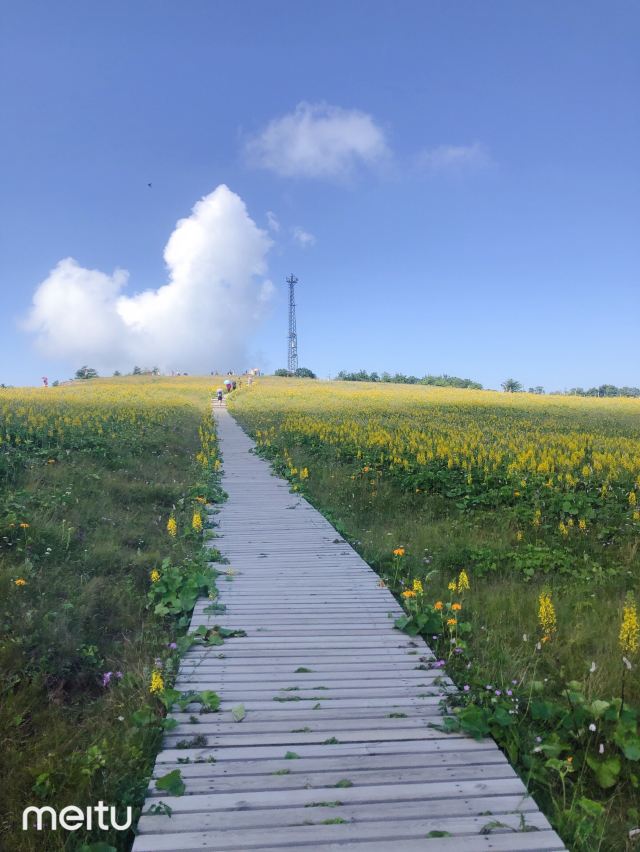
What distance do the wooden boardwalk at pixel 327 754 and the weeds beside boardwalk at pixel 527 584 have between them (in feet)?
0.96

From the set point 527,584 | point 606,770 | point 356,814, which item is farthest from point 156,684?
point 527,584

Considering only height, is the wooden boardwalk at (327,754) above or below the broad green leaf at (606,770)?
above

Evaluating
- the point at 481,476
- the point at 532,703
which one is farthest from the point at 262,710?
the point at 481,476

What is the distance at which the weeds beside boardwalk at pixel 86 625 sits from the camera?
313cm

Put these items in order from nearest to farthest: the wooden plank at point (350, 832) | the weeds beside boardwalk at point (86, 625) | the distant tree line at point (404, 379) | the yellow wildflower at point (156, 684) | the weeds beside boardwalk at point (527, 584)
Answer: the wooden plank at point (350, 832)
the weeds beside boardwalk at point (86, 625)
the weeds beside boardwalk at point (527, 584)
the yellow wildflower at point (156, 684)
the distant tree line at point (404, 379)

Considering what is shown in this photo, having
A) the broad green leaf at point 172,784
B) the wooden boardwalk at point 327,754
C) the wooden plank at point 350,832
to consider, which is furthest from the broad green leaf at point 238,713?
the wooden plank at point 350,832

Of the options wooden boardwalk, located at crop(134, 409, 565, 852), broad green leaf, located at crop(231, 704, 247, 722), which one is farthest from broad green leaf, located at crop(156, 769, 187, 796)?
broad green leaf, located at crop(231, 704, 247, 722)

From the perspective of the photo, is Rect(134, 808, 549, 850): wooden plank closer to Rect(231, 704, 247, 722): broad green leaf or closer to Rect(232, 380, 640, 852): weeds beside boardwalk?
Rect(232, 380, 640, 852): weeds beside boardwalk

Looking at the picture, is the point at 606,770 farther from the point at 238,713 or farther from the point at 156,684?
the point at 156,684

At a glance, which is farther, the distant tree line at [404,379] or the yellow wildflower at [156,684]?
the distant tree line at [404,379]

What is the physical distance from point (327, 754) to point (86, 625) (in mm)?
2980

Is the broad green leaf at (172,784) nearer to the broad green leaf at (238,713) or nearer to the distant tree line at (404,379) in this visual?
the broad green leaf at (238,713)

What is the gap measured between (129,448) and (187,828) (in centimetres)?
1198

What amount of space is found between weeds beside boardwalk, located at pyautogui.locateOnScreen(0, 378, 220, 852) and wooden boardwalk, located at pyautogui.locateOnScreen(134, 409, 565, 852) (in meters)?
0.30
